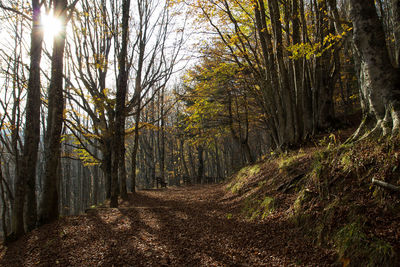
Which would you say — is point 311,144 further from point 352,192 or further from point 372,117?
point 352,192

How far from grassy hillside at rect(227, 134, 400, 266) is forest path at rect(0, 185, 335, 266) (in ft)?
0.80

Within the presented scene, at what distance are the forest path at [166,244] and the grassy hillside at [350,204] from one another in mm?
243

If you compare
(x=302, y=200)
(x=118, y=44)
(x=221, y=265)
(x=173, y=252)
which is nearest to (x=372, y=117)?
(x=302, y=200)

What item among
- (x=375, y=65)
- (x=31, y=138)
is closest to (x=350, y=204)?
(x=375, y=65)

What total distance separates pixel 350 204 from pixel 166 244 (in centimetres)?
298

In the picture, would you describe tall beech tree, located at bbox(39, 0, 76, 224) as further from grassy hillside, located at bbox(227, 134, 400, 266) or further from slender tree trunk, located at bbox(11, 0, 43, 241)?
grassy hillside, located at bbox(227, 134, 400, 266)

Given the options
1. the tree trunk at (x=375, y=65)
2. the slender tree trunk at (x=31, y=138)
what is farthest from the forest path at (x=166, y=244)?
the tree trunk at (x=375, y=65)

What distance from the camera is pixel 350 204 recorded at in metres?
2.98

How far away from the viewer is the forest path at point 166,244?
3.15 meters

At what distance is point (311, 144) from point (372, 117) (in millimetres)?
2984

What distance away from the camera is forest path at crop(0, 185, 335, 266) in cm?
315

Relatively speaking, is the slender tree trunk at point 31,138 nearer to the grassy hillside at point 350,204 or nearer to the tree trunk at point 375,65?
the grassy hillside at point 350,204

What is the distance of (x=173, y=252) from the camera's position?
11.8 feet

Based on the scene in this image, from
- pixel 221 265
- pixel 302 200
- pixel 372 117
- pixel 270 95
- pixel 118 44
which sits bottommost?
pixel 221 265
